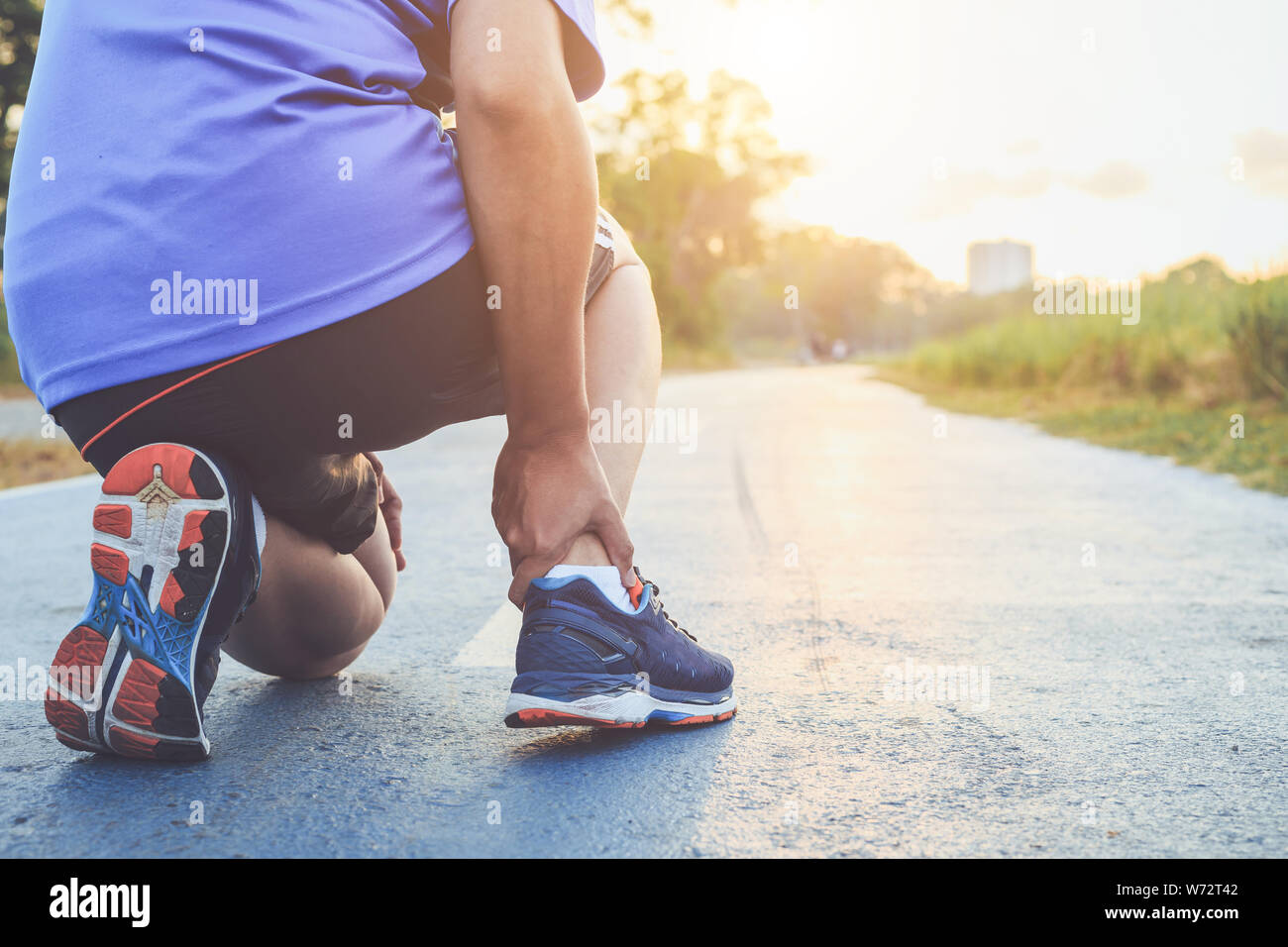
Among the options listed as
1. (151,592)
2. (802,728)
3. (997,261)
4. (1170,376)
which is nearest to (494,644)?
(802,728)

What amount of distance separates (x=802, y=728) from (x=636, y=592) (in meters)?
0.38

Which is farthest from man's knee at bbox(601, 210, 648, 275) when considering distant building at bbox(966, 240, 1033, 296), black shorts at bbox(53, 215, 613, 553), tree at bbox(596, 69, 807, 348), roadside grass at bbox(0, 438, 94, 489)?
distant building at bbox(966, 240, 1033, 296)

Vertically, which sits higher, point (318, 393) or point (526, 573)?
point (318, 393)

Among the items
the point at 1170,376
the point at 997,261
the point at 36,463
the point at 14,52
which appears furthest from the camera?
the point at 997,261

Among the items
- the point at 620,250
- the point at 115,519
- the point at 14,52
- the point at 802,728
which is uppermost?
the point at 14,52

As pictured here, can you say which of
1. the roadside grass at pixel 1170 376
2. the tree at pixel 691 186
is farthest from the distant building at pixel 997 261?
the roadside grass at pixel 1170 376

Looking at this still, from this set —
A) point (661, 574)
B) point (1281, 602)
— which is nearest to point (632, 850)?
point (661, 574)

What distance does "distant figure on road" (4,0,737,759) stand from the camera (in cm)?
144

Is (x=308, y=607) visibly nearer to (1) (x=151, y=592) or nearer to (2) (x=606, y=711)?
(1) (x=151, y=592)

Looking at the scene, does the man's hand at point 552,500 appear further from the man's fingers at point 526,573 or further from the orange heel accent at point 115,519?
the orange heel accent at point 115,519

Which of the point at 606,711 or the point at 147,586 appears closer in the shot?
the point at 147,586

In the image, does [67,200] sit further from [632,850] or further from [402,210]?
[632,850]

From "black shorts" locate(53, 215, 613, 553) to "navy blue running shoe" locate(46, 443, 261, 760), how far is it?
0.05m

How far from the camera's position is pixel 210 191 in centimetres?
142
